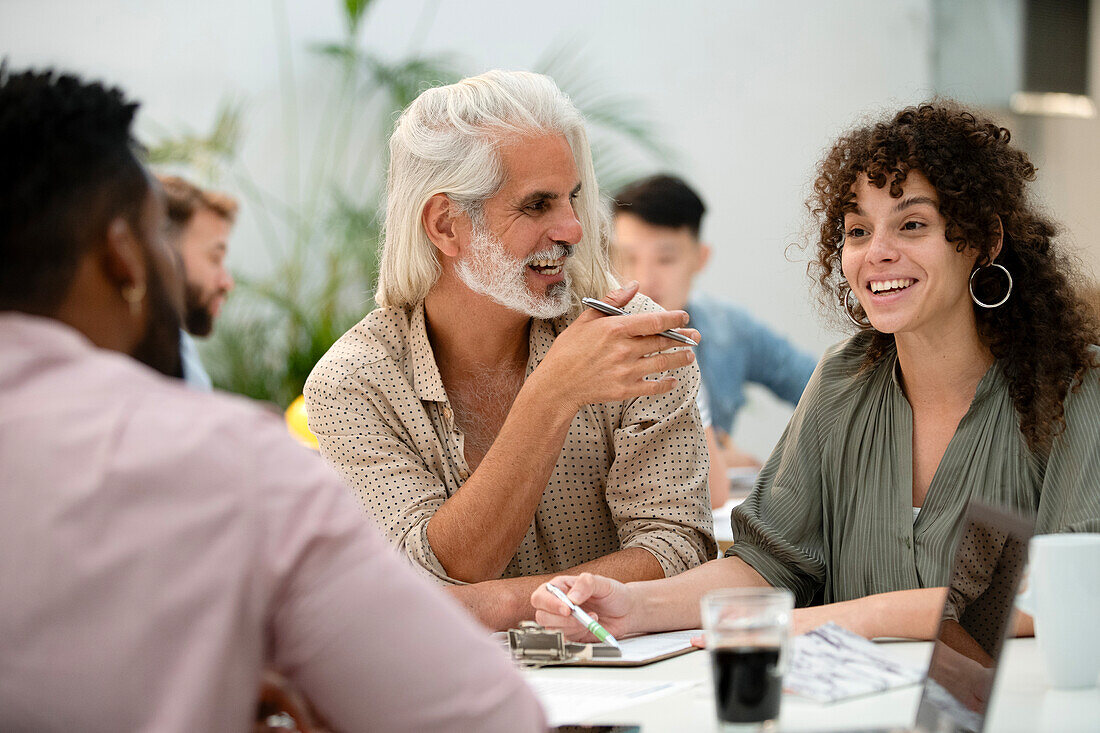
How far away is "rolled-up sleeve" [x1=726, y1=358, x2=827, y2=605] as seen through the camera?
181 centimetres

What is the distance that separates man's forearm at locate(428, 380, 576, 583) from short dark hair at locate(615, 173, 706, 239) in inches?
98.0

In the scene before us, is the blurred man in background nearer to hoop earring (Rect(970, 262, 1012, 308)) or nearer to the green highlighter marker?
hoop earring (Rect(970, 262, 1012, 308))

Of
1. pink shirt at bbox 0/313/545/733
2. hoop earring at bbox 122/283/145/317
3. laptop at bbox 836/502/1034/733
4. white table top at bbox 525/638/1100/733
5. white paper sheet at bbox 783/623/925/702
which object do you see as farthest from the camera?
white paper sheet at bbox 783/623/925/702

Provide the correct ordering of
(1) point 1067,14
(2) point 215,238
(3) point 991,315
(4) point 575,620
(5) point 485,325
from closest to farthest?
1. (4) point 575,620
2. (3) point 991,315
3. (5) point 485,325
4. (2) point 215,238
5. (1) point 1067,14

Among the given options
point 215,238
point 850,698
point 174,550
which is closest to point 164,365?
point 174,550

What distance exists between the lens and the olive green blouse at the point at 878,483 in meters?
1.63

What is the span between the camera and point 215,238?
3.62 m

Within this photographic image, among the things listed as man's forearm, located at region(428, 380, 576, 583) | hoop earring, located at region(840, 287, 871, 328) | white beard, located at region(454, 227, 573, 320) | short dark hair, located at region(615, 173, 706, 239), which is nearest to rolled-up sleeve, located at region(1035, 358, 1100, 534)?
hoop earring, located at region(840, 287, 871, 328)

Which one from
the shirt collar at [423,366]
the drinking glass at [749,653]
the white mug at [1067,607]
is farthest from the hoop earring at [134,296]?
the shirt collar at [423,366]

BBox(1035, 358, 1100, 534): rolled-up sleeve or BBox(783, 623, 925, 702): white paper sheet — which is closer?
BBox(783, 623, 925, 702): white paper sheet

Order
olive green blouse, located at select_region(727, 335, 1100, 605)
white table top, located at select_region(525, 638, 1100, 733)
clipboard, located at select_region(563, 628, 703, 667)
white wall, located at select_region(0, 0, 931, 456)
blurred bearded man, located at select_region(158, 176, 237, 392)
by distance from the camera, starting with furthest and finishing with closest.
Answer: white wall, located at select_region(0, 0, 931, 456) → blurred bearded man, located at select_region(158, 176, 237, 392) → olive green blouse, located at select_region(727, 335, 1100, 605) → clipboard, located at select_region(563, 628, 703, 667) → white table top, located at select_region(525, 638, 1100, 733)

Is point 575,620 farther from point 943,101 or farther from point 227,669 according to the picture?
point 943,101

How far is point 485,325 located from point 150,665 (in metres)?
1.42

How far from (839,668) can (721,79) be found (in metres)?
4.64
